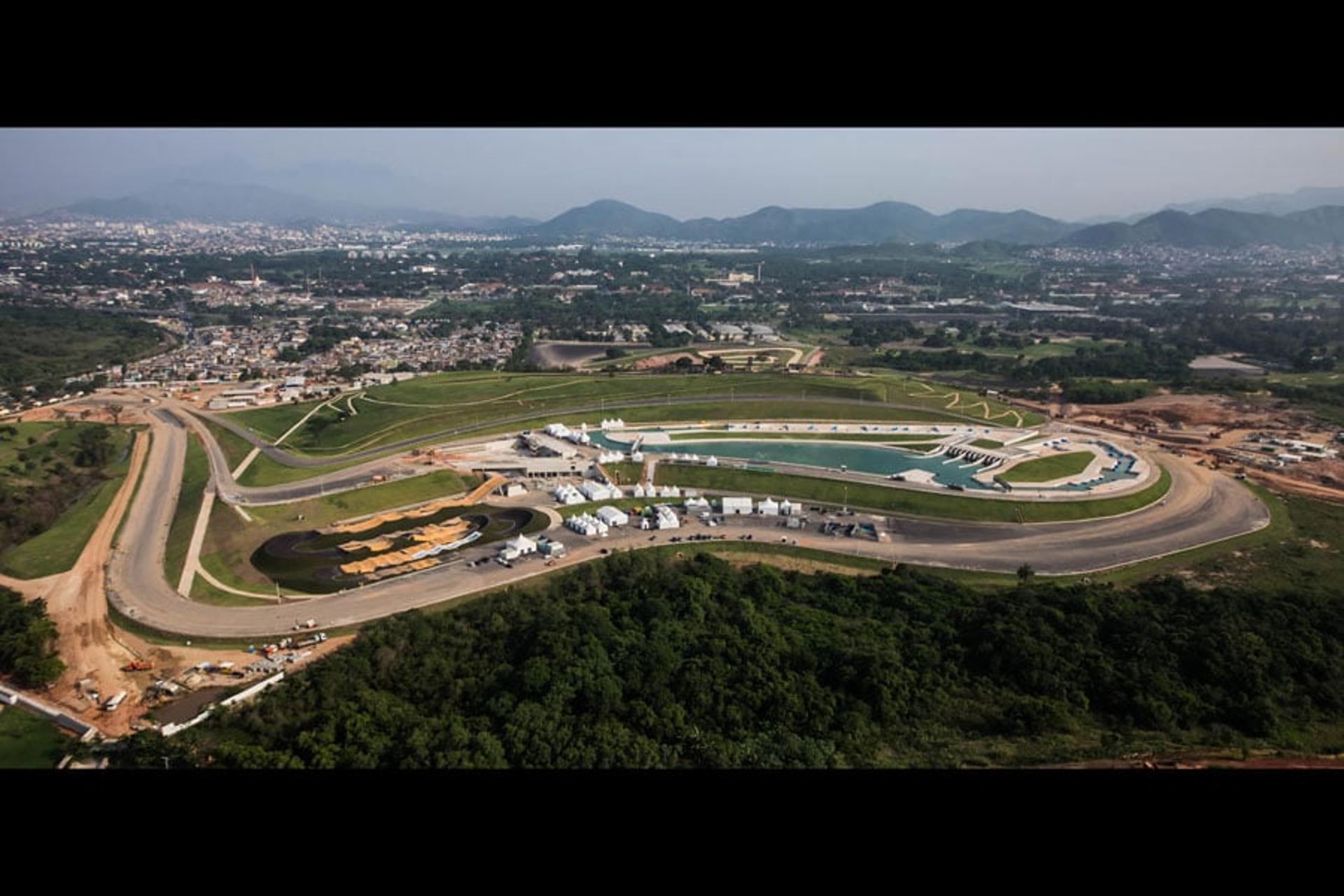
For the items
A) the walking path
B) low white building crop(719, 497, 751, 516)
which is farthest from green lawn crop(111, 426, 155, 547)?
low white building crop(719, 497, 751, 516)

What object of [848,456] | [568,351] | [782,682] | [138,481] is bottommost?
[138,481]

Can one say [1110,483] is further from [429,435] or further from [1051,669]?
[429,435]

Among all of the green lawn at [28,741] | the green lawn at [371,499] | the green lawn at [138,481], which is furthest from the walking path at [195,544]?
the green lawn at [28,741]

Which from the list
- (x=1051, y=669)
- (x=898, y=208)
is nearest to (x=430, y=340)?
(x=1051, y=669)

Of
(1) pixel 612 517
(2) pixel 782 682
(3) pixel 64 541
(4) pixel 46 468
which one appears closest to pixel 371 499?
(3) pixel 64 541

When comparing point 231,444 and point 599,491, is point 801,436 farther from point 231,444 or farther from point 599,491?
point 231,444

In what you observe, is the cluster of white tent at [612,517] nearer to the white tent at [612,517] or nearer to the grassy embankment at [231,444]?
the white tent at [612,517]
